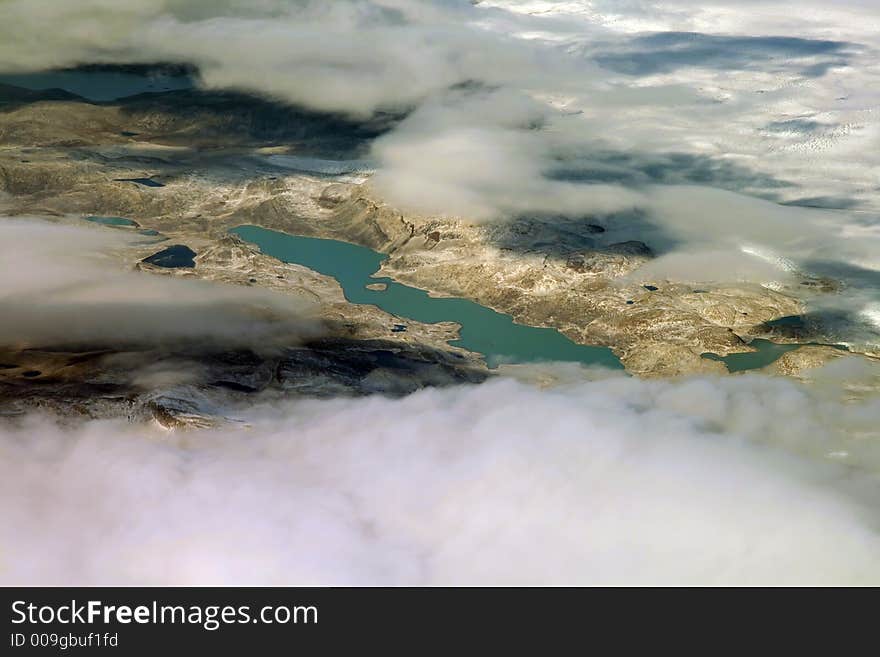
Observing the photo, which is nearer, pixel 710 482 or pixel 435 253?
pixel 710 482

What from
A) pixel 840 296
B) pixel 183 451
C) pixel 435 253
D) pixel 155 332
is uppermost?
pixel 435 253

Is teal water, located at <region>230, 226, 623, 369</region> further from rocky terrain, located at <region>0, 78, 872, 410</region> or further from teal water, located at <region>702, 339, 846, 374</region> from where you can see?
teal water, located at <region>702, 339, 846, 374</region>

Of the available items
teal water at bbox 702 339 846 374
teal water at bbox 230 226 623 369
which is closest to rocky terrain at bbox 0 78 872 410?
teal water at bbox 702 339 846 374

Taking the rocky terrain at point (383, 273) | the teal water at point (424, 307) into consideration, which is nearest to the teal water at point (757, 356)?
the rocky terrain at point (383, 273)

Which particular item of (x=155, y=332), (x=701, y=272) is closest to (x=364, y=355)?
(x=155, y=332)

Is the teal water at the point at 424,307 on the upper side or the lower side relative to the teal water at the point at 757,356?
upper

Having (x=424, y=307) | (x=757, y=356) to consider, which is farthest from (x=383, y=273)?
(x=757, y=356)

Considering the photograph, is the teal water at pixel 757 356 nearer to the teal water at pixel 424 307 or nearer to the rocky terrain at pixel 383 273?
the rocky terrain at pixel 383 273

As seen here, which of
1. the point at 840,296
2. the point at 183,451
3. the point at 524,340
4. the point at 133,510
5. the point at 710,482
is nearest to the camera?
the point at 133,510

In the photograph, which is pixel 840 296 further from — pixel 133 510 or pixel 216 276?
pixel 133 510
